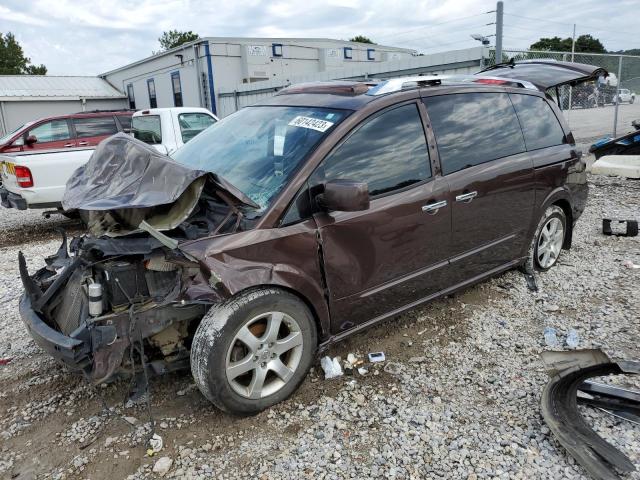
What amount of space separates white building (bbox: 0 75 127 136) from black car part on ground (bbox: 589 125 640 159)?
94.5 feet

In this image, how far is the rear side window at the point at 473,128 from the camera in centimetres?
350

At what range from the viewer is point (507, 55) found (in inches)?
403

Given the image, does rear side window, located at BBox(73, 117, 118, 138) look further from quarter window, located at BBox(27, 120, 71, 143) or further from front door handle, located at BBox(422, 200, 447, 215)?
front door handle, located at BBox(422, 200, 447, 215)

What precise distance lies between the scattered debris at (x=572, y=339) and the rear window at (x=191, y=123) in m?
6.61

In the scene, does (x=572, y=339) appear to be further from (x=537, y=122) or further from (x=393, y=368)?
(x=537, y=122)

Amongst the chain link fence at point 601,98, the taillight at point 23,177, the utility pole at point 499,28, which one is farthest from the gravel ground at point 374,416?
the chain link fence at point 601,98

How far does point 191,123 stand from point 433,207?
6194mm

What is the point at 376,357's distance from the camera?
337 cm

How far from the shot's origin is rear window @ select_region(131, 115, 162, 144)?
26.4 feet

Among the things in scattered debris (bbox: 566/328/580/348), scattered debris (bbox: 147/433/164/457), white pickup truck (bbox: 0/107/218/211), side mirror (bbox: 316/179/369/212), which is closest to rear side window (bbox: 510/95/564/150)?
scattered debris (bbox: 566/328/580/348)

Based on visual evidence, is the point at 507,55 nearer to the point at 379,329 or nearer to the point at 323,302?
the point at 379,329

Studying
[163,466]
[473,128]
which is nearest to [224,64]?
[473,128]

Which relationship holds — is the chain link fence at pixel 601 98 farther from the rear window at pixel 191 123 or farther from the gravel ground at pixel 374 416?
the gravel ground at pixel 374 416

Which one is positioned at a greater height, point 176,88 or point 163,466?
point 176,88
